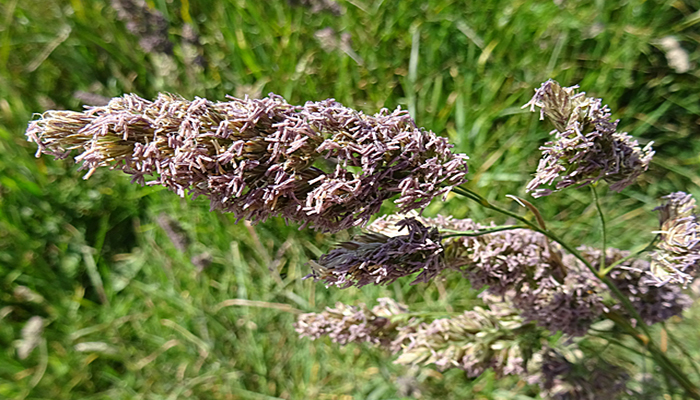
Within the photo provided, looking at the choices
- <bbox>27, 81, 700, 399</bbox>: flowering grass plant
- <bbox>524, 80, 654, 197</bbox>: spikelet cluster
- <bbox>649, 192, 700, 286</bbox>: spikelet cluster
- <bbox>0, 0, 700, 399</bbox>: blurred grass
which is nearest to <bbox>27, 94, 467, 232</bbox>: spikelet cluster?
<bbox>27, 81, 700, 399</bbox>: flowering grass plant

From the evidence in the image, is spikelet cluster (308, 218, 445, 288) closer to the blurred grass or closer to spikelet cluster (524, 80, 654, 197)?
spikelet cluster (524, 80, 654, 197)

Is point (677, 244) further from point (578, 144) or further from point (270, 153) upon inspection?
point (270, 153)

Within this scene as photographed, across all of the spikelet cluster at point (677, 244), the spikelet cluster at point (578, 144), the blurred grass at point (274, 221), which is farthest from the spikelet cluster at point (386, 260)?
the blurred grass at point (274, 221)

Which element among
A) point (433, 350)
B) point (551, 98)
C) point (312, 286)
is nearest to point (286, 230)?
point (312, 286)

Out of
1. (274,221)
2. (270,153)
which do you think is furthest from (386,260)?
(274,221)

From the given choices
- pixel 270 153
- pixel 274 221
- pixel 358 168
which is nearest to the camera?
pixel 270 153

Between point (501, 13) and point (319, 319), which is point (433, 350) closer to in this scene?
point (319, 319)

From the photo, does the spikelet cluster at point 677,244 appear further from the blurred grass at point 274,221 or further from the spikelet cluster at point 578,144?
the blurred grass at point 274,221

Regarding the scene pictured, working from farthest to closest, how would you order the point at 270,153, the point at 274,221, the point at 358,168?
the point at 274,221 → the point at 358,168 → the point at 270,153
